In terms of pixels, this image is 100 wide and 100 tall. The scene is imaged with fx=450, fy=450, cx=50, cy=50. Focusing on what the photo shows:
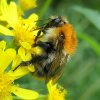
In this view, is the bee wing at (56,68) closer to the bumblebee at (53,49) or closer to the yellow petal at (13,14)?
the bumblebee at (53,49)

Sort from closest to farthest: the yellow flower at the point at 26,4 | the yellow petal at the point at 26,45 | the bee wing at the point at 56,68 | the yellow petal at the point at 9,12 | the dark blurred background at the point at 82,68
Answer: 1. the bee wing at the point at 56,68
2. the yellow petal at the point at 26,45
3. the yellow petal at the point at 9,12
4. the yellow flower at the point at 26,4
5. the dark blurred background at the point at 82,68

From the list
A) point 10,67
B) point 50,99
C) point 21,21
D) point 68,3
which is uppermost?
point 68,3

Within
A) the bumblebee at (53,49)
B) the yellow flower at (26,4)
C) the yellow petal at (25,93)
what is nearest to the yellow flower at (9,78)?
the yellow petal at (25,93)

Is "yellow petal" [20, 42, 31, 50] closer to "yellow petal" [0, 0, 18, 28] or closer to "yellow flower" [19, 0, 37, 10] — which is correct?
"yellow petal" [0, 0, 18, 28]

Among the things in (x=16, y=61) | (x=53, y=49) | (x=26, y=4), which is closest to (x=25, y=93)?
(x=16, y=61)

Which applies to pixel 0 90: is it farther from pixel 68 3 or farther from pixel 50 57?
pixel 68 3

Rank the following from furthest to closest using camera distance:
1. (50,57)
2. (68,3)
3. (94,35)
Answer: (68,3), (94,35), (50,57)

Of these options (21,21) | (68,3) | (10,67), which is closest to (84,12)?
(21,21)
